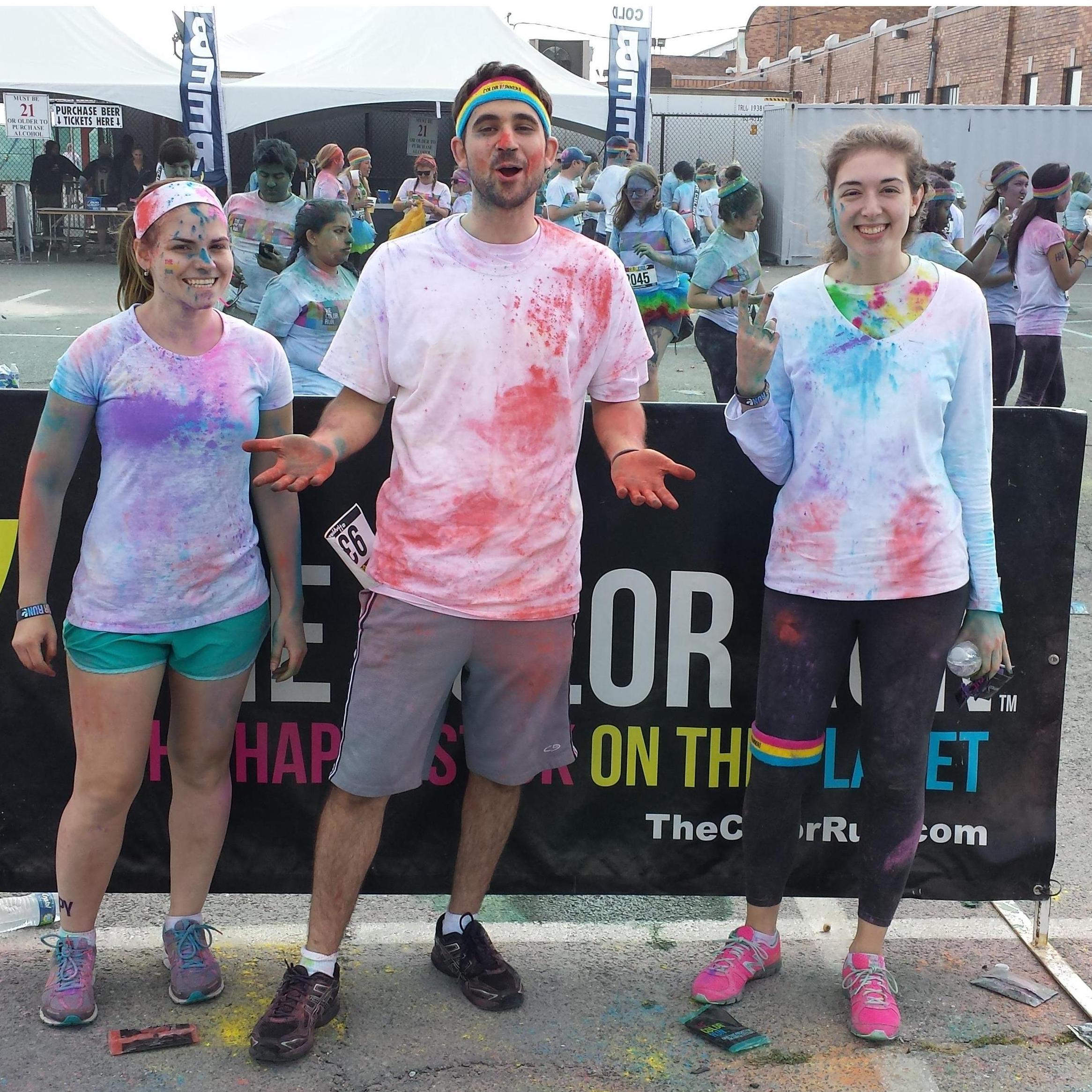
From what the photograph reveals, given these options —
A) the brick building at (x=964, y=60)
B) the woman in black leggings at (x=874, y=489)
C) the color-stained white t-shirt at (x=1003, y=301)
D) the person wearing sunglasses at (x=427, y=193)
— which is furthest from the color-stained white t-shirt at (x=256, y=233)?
the brick building at (x=964, y=60)

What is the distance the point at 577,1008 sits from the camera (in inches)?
122

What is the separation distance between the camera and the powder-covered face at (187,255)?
285cm

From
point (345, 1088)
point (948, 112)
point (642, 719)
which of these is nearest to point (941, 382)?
point (642, 719)

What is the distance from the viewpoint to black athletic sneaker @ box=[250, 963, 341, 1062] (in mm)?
2838

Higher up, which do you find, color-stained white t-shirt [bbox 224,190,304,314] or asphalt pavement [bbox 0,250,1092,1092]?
color-stained white t-shirt [bbox 224,190,304,314]

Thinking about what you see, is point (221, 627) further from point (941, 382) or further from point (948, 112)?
point (948, 112)

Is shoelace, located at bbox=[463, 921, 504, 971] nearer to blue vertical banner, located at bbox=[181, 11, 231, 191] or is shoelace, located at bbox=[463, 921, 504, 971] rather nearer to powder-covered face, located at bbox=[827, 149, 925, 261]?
powder-covered face, located at bbox=[827, 149, 925, 261]

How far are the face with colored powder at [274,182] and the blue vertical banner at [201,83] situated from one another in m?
15.8

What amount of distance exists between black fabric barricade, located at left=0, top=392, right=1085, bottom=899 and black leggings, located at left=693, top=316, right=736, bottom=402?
474cm

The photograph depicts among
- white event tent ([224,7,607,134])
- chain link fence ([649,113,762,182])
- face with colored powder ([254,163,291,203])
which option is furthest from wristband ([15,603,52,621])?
chain link fence ([649,113,762,182])

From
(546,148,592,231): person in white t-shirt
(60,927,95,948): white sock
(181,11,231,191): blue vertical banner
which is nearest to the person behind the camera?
(60,927,95,948): white sock

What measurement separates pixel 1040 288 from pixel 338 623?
6848mm

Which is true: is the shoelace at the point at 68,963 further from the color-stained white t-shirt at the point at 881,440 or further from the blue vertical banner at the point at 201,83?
the blue vertical banner at the point at 201,83

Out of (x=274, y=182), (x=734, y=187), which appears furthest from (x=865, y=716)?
(x=274, y=182)
